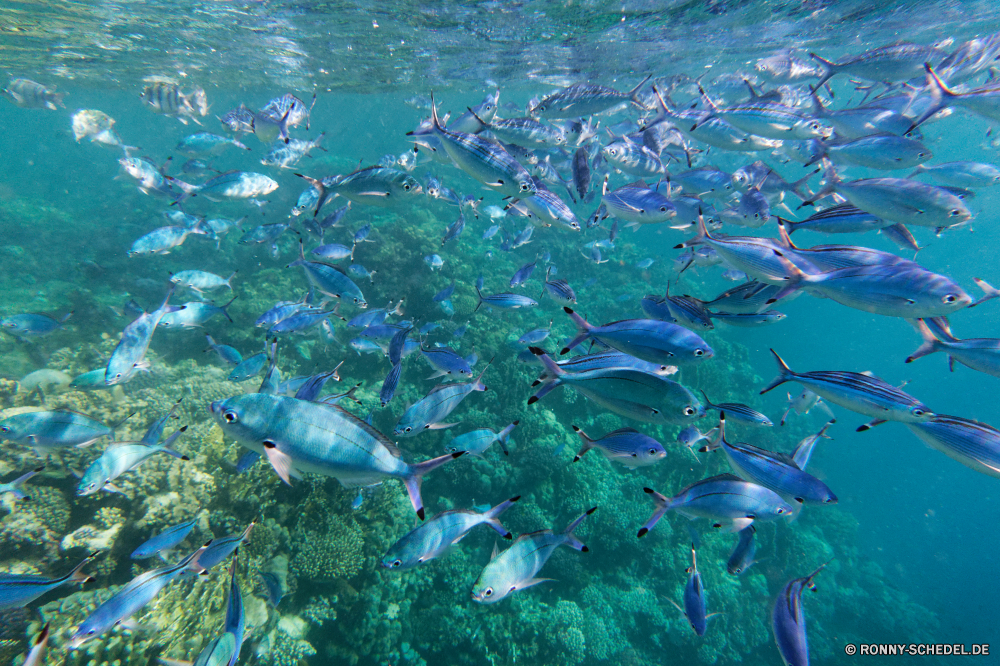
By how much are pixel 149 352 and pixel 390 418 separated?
18.4 feet

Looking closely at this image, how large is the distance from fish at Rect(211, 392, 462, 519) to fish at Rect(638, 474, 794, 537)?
215 cm

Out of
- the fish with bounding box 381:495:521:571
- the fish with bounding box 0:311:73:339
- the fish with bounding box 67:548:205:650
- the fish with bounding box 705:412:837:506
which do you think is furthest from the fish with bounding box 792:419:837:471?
the fish with bounding box 0:311:73:339

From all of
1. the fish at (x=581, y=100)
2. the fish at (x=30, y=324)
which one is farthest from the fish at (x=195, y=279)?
the fish at (x=581, y=100)

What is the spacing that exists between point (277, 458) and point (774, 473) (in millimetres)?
3885

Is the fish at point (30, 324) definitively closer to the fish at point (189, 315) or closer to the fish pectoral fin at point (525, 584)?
the fish at point (189, 315)

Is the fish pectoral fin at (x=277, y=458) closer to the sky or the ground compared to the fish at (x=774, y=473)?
closer to the ground

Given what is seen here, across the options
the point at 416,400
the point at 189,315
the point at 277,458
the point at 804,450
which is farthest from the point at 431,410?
the point at 189,315

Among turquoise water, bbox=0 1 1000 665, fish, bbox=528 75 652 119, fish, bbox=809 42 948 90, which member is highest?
fish, bbox=809 42 948 90

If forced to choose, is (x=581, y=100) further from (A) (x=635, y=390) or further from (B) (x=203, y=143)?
(B) (x=203, y=143)

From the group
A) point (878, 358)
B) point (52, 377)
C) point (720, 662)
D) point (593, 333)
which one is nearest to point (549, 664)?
point (720, 662)

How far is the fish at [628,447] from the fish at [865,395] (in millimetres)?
990

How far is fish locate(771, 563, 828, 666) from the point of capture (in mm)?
2822

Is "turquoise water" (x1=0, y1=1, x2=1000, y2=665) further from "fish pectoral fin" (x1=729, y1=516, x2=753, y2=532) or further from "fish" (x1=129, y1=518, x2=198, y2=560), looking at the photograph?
"fish pectoral fin" (x1=729, y1=516, x2=753, y2=532)

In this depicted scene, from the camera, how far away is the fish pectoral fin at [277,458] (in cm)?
212
